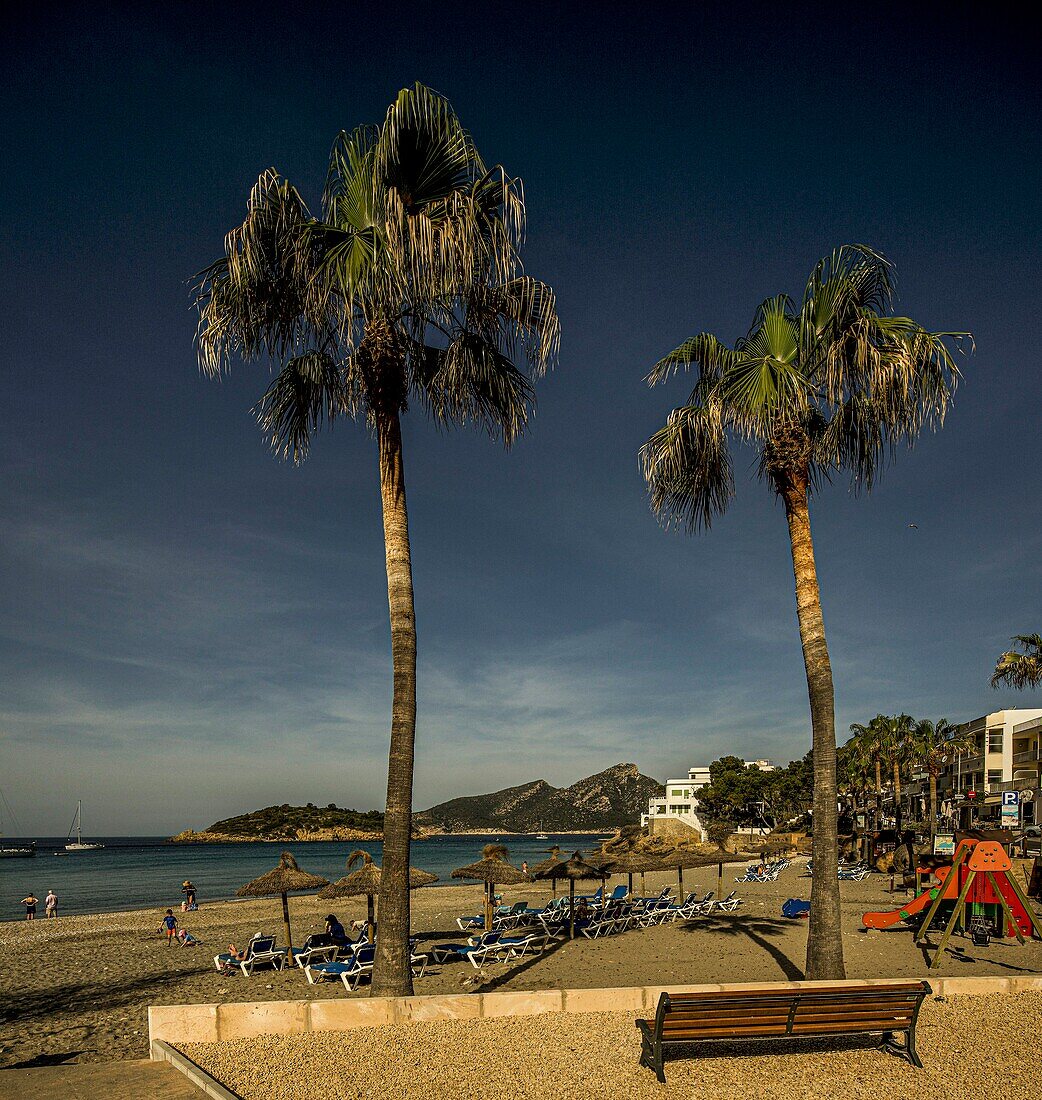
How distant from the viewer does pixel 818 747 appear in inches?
404

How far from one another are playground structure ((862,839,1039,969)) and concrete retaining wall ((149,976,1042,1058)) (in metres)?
5.28

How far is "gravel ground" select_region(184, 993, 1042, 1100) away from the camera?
661cm

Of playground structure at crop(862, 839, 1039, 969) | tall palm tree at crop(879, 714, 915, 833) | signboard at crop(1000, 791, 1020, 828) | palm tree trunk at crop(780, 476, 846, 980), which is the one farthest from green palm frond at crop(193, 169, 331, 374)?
tall palm tree at crop(879, 714, 915, 833)

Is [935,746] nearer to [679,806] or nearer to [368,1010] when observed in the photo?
[679,806]

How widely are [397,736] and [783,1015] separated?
474 cm

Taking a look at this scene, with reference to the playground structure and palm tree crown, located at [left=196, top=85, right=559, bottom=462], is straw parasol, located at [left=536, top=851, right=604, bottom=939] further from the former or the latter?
palm tree crown, located at [left=196, top=85, right=559, bottom=462]

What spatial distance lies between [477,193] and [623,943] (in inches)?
567

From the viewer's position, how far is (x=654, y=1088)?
6.68 meters

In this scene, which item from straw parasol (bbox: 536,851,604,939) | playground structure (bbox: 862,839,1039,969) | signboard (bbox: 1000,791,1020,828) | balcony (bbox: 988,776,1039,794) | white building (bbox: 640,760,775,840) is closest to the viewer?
playground structure (bbox: 862,839,1039,969)

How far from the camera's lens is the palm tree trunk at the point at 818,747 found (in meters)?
9.66

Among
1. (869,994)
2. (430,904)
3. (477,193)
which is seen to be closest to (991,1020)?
(869,994)

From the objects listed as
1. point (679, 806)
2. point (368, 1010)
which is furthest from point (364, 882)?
point (679, 806)

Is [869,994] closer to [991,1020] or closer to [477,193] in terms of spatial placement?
[991,1020]

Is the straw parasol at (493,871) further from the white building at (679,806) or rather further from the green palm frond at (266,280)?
the white building at (679,806)
